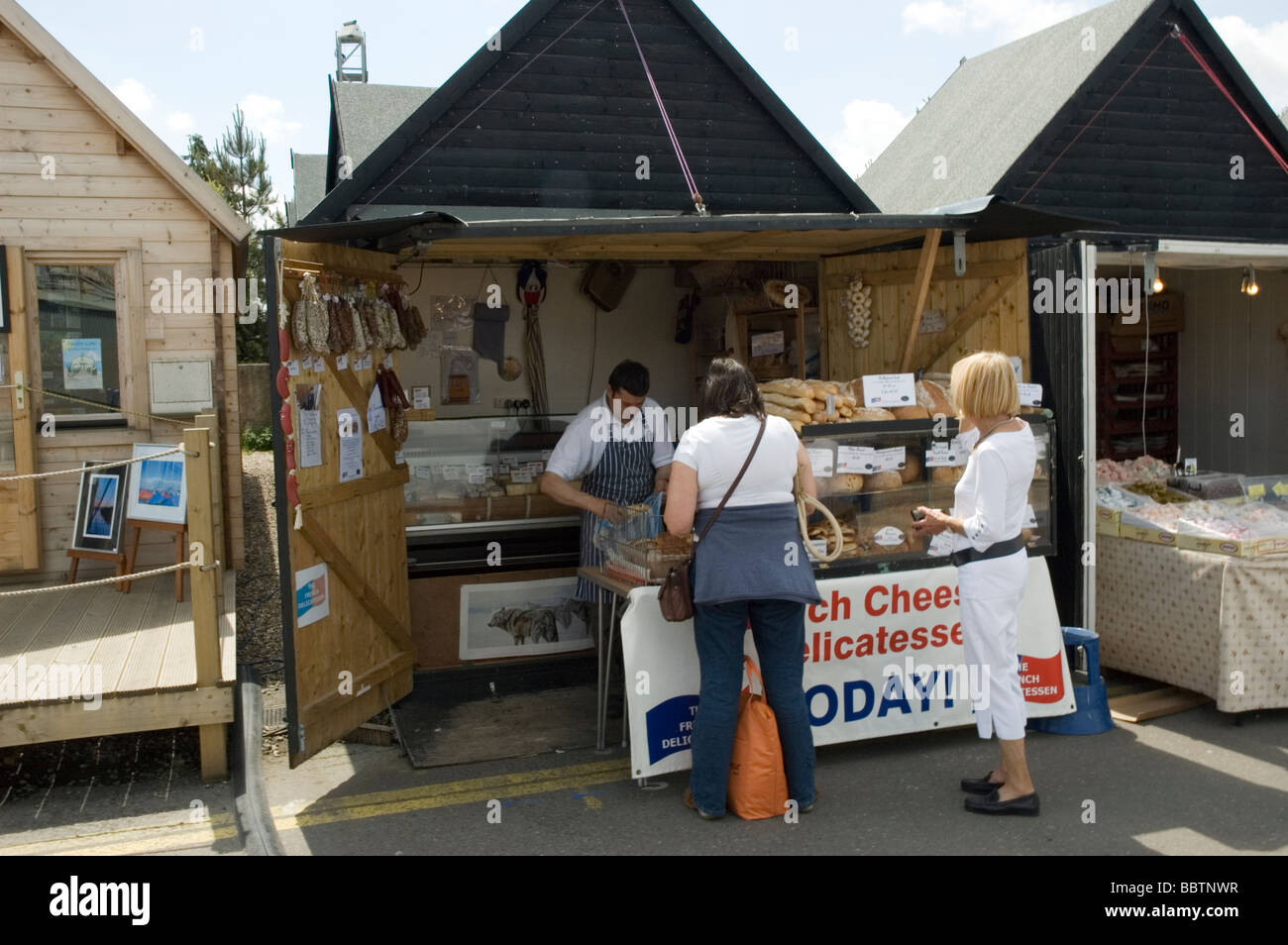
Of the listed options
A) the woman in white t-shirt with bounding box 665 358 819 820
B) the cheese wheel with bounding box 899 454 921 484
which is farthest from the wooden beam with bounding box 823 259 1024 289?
the woman in white t-shirt with bounding box 665 358 819 820

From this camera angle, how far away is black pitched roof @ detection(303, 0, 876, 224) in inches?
352

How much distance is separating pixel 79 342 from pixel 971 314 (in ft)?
19.8

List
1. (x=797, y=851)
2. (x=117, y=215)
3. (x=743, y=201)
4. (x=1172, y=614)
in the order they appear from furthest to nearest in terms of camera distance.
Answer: (x=743, y=201)
(x=117, y=215)
(x=1172, y=614)
(x=797, y=851)

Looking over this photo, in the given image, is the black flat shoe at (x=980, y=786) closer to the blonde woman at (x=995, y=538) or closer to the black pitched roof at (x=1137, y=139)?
the blonde woman at (x=995, y=538)

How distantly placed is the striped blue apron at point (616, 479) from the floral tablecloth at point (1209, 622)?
2.93 m

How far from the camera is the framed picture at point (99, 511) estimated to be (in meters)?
7.64

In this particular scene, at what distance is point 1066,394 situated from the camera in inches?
262

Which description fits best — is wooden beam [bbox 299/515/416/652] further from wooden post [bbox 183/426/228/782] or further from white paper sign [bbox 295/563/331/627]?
wooden post [bbox 183/426/228/782]

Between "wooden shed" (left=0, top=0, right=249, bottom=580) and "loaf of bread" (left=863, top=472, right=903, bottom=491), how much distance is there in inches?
190

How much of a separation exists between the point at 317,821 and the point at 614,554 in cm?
185

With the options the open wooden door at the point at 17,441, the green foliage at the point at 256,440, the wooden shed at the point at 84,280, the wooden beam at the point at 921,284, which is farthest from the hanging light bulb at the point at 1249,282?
the green foliage at the point at 256,440

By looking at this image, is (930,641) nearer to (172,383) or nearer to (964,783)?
(964,783)

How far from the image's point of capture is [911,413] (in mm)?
6113

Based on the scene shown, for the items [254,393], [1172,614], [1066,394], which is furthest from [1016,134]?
[254,393]
